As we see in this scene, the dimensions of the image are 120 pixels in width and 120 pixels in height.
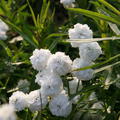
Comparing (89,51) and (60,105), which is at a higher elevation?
(89,51)

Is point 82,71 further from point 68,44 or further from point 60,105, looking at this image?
point 68,44

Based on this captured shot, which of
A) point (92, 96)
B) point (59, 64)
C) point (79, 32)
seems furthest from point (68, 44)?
point (59, 64)

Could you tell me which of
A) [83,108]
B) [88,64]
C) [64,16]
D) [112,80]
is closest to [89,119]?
[83,108]

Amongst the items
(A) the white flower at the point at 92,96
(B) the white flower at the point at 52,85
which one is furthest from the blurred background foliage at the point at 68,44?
(B) the white flower at the point at 52,85

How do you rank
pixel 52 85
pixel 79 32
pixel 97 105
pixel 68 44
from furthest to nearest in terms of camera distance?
pixel 68 44
pixel 97 105
pixel 79 32
pixel 52 85

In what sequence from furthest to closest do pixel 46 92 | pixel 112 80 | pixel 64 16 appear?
pixel 64 16, pixel 112 80, pixel 46 92

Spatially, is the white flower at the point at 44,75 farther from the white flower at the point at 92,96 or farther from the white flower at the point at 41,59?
the white flower at the point at 92,96

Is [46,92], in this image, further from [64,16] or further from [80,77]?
[64,16]
